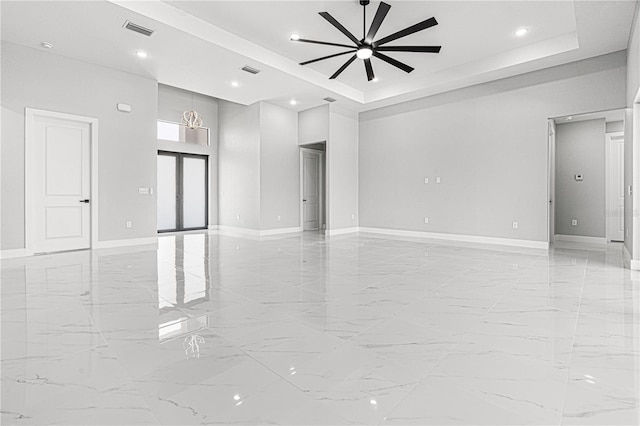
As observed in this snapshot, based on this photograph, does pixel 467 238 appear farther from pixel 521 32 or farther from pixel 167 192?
pixel 167 192

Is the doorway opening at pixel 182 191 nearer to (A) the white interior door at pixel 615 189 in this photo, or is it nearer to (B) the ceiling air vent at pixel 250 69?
(B) the ceiling air vent at pixel 250 69

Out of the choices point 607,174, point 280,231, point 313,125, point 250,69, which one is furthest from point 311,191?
point 607,174

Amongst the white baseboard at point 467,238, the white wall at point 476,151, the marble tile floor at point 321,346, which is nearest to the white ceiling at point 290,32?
the white wall at point 476,151

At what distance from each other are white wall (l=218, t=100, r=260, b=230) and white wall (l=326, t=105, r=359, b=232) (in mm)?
1777

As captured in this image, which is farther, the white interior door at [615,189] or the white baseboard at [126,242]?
the white interior door at [615,189]

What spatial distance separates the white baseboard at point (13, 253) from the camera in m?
5.11

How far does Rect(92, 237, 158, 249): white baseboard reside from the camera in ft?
20.2

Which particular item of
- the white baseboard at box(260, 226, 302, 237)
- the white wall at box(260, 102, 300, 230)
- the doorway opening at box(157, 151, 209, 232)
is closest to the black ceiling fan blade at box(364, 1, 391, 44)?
the white wall at box(260, 102, 300, 230)

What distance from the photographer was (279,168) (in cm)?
883

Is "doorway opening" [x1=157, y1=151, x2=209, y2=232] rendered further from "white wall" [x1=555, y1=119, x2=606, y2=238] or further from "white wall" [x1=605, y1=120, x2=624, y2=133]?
"white wall" [x1=605, y1=120, x2=624, y2=133]

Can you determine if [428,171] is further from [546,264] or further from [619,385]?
[619,385]

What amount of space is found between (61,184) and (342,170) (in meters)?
5.74


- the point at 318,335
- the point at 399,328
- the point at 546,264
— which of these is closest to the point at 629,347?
the point at 399,328

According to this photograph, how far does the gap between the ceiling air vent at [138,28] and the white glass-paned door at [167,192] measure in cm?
463
